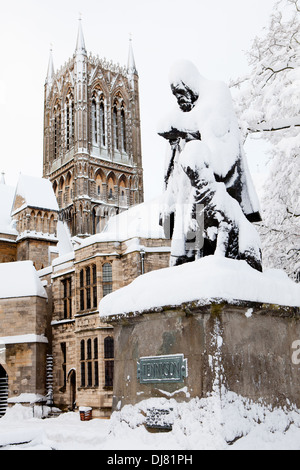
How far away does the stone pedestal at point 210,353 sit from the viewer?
450cm

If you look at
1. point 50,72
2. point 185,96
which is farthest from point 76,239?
point 185,96

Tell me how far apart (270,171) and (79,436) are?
8.18m

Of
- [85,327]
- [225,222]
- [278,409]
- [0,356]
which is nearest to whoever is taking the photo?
[278,409]

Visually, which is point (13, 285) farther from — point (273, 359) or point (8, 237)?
point (273, 359)

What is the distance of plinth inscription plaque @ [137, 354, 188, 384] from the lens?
464cm

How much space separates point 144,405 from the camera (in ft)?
16.0

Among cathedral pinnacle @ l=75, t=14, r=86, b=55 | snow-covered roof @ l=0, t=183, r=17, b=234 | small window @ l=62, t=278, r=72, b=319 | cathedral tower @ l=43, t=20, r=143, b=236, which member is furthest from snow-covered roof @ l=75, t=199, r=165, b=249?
cathedral pinnacle @ l=75, t=14, r=86, b=55

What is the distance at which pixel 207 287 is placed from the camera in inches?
176

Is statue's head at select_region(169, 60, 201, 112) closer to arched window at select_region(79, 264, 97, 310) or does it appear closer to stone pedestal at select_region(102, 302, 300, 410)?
stone pedestal at select_region(102, 302, 300, 410)

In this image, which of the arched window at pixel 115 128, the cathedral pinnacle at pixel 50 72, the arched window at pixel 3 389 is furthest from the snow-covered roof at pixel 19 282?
the cathedral pinnacle at pixel 50 72

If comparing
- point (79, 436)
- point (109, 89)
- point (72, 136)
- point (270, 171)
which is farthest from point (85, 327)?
point (109, 89)

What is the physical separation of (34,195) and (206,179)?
33.7m

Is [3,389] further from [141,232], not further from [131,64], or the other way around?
[131,64]

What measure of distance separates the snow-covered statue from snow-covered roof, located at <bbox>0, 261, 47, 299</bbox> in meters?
21.4
